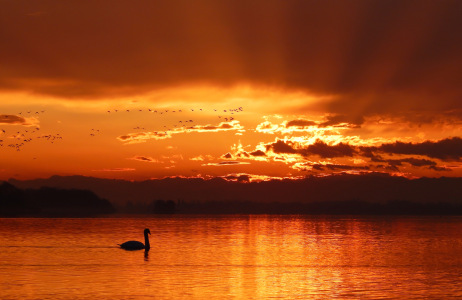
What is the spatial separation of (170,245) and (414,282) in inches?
1375

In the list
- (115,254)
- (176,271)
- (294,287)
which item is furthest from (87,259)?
(294,287)

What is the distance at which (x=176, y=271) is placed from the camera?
43781mm

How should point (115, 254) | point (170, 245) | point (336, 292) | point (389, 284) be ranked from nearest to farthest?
1. point (336, 292)
2. point (389, 284)
3. point (115, 254)
4. point (170, 245)

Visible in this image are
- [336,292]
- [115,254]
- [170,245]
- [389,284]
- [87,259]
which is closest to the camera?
[336,292]

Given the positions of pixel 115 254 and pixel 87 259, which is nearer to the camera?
pixel 87 259

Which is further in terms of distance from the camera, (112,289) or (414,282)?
(414,282)

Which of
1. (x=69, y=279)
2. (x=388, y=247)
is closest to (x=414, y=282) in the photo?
(x=69, y=279)

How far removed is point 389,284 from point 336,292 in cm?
506

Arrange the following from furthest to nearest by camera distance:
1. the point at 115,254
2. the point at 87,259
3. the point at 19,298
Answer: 1. the point at 115,254
2. the point at 87,259
3. the point at 19,298

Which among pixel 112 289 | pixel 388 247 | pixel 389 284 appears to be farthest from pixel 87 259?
pixel 388 247

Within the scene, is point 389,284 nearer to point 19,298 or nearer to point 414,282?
point 414,282

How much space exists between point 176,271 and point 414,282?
50.2 feet

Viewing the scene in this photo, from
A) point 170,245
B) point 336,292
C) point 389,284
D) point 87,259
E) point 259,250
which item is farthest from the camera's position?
point 170,245

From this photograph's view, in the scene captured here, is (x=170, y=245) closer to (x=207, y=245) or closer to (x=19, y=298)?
(x=207, y=245)
